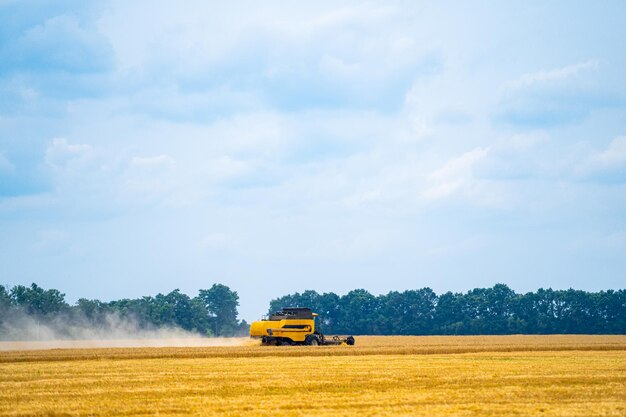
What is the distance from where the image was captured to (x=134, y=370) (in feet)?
117

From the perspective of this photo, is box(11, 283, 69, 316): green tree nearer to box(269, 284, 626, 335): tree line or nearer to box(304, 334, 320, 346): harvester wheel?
box(269, 284, 626, 335): tree line

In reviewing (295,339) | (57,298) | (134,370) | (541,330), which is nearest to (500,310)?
(541,330)

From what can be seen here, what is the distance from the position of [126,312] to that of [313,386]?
4155 inches

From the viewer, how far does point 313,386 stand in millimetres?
28250

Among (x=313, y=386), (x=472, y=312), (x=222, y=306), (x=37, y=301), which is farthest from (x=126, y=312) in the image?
(x=313, y=386)

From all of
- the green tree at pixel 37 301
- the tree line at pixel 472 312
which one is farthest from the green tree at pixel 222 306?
the green tree at pixel 37 301

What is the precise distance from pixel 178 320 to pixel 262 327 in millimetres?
86335

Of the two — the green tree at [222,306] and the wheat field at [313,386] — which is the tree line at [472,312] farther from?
the wheat field at [313,386]

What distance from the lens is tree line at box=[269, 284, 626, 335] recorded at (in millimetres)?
150750

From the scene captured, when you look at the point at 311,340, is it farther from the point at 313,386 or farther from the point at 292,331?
the point at 313,386

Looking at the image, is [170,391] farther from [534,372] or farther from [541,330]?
[541,330]

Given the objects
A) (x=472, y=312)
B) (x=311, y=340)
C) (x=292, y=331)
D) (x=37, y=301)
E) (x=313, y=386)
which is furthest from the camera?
(x=472, y=312)

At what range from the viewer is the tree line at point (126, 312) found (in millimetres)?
112562

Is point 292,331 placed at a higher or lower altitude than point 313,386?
higher
